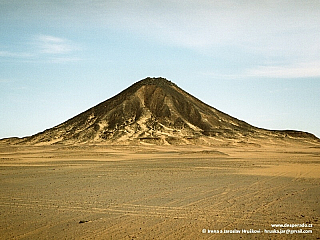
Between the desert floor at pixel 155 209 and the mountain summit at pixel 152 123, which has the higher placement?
the mountain summit at pixel 152 123

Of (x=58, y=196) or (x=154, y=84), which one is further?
(x=154, y=84)

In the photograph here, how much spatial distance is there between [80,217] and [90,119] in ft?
313

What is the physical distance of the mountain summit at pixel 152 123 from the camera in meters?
84.9

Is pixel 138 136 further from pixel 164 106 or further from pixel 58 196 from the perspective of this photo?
pixel 58 196

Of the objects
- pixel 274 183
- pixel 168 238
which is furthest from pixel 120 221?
pixel 274 183

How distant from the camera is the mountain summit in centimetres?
8494

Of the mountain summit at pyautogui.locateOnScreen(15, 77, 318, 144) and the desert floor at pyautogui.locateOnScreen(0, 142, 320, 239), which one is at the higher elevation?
the mountain summit at pyautogui.locateOnScreen(15, 77, 318, 144)

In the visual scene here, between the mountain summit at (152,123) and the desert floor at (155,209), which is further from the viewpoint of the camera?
the mountain summit at (152,123)

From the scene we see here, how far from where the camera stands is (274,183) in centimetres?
1639

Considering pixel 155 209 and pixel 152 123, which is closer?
pixel 155 209

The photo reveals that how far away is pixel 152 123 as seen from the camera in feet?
308

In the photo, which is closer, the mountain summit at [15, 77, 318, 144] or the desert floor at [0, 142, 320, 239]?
the desert floor at [0, 142, 320, 239]

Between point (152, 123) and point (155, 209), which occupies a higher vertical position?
point (152, 123)

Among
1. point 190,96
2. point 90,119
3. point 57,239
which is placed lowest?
point 57,239
